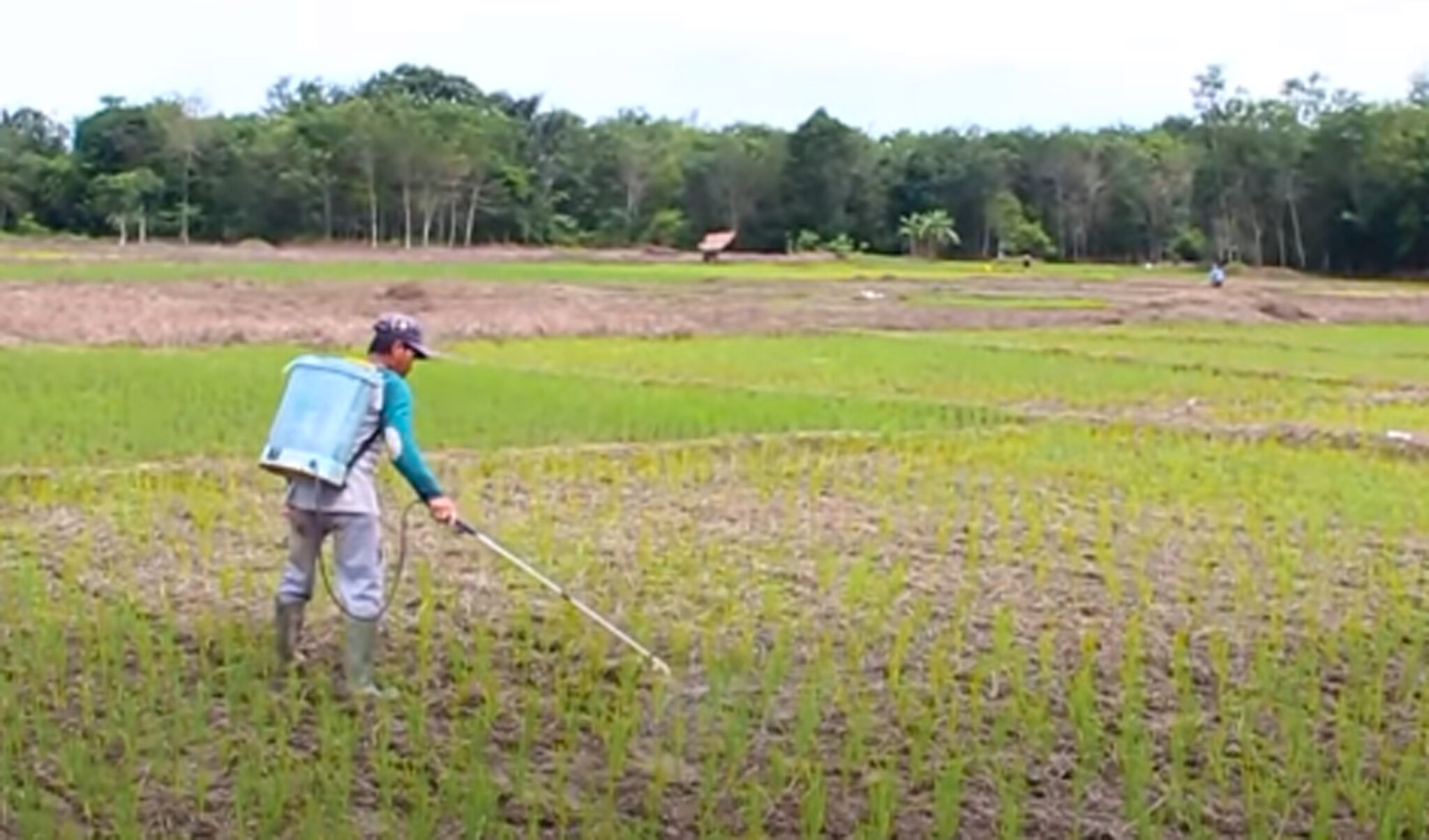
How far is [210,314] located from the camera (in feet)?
72.9

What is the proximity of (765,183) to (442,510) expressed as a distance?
191 ft

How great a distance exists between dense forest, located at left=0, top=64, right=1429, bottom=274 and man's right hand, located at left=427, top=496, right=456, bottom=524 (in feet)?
163

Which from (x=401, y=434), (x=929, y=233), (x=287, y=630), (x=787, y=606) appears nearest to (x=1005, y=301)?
(x=787, y=606)

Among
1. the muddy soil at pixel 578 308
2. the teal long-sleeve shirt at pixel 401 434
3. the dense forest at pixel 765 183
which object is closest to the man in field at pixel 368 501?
the teal long-sleeve shirt at pixel 401 434

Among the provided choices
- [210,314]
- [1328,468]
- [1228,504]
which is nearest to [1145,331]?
[210,314]

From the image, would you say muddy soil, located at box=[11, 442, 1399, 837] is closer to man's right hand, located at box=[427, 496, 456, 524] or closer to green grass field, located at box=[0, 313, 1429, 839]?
green grass field, located at box=[0, 313, 1429, 839]

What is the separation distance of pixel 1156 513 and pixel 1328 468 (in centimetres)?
219

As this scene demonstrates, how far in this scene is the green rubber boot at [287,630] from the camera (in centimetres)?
568

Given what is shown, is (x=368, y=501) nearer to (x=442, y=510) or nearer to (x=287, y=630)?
(x=442, y=510)

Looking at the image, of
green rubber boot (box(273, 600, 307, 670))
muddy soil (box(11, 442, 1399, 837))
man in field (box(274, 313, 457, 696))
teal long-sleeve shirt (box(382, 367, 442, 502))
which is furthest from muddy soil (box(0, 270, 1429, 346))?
teal long-sleeve shirt (box(382, 367, 442, 502))

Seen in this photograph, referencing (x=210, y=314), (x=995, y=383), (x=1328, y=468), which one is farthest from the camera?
(x=210, y=314)

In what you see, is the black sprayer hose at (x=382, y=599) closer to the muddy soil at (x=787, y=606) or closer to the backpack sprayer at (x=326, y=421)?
the muddy soil at (x=787, y=606)

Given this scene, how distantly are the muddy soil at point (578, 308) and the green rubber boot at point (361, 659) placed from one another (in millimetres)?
14827

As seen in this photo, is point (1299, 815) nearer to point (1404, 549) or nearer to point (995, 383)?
point (1404, 549)
